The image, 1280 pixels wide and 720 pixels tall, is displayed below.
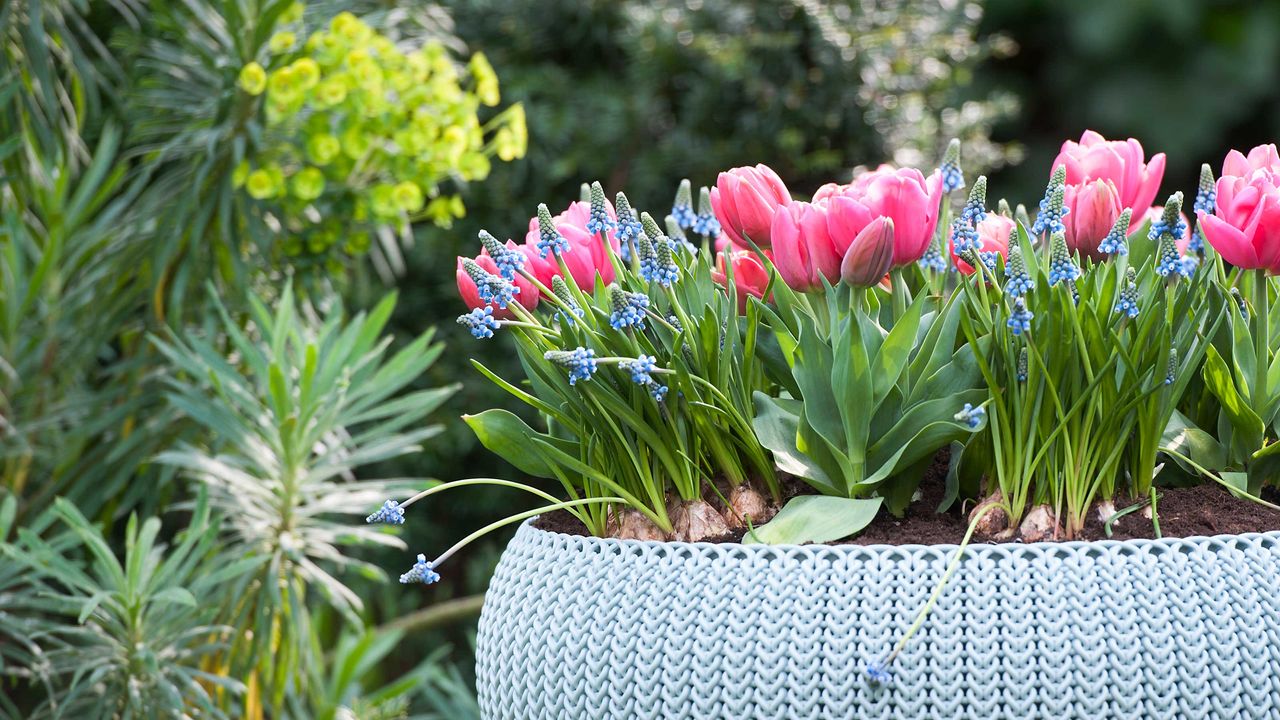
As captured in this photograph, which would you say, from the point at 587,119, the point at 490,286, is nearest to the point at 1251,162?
the point at 490,286

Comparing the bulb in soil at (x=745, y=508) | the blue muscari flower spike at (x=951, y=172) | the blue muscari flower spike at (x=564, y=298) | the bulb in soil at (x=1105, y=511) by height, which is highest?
the blue muscari flower spike at (x=951, y=172)

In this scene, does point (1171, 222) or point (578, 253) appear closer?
point (1171, 222)

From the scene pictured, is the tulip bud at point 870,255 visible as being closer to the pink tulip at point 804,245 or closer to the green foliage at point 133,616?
the pink tulip at point 804,245

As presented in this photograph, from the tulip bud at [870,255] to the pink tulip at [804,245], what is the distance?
0.04ft

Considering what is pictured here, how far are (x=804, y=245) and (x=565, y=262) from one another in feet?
0.59

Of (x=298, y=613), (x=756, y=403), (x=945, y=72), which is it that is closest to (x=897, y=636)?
(x=756, y=403)

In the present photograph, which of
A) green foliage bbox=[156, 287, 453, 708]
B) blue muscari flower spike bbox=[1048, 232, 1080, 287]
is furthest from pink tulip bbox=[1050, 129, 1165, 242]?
green foliage bbox=[156, 287, 453, 708]

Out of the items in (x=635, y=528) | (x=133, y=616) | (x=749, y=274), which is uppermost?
(x=749, y=274)

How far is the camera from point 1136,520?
2.24 ft

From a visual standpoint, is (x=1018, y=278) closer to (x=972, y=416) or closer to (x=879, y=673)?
(x=972, y=416)

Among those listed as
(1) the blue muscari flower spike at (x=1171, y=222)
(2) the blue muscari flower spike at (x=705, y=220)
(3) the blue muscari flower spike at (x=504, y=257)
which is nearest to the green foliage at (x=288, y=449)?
(2) the blue muscari flower spike at (x=705, y=220)

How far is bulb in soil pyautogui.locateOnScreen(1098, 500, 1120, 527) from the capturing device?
68 centimetres

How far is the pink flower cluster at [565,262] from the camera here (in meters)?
0.74

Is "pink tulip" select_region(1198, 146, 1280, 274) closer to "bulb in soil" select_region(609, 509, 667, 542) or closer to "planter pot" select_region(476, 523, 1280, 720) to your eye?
"planter pot" select_region(476, 523, 1280, 720)
